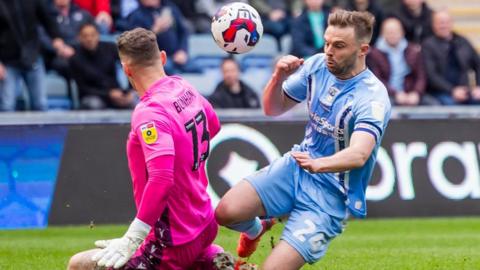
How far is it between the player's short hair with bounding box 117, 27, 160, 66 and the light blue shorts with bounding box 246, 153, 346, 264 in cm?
149

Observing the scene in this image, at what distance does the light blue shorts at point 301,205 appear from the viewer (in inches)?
310

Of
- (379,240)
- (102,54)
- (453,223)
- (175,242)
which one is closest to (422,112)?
(453,223)

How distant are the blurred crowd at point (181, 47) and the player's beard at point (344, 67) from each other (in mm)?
7953

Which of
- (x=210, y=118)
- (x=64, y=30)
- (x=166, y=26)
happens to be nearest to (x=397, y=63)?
(x=166, y=26)

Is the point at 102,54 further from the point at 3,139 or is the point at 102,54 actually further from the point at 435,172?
the point at 435,172

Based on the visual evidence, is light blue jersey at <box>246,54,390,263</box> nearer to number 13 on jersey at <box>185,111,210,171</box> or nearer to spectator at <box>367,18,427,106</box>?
number 13 on jersey at <box>185,111,210,171</box>

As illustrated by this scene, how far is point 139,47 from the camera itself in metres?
7.29

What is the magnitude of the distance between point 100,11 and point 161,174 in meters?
10.6

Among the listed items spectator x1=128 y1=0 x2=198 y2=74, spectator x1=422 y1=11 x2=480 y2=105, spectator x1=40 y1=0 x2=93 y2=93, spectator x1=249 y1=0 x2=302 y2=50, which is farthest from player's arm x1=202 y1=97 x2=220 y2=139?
spectator x1=249 y1=0 x2=302 y2=50

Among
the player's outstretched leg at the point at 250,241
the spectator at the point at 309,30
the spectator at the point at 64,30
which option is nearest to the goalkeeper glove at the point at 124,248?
the player's outstretched leg at the point at 250,241

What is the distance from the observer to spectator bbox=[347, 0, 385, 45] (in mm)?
17906

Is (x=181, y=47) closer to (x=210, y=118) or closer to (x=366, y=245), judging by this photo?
(x=366, y=245)

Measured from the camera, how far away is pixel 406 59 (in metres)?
17.4

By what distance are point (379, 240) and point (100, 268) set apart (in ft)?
18.4
